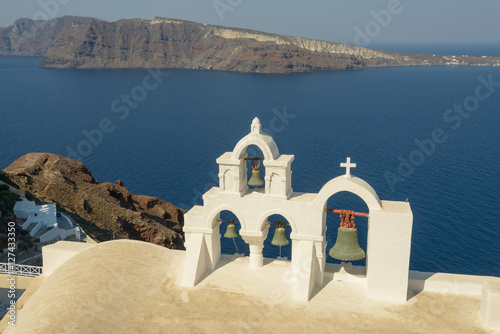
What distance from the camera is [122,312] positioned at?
13812 mm

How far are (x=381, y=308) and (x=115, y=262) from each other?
8.92 metres

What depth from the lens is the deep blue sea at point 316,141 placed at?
52.8 meters

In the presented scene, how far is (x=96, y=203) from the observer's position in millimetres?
47688

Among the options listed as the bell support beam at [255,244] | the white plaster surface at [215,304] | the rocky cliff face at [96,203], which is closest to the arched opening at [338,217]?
the rocky cliff face at [96,203]

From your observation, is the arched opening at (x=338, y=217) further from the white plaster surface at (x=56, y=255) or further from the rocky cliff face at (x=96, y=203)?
the white plaster surface at (x=56, y=255)

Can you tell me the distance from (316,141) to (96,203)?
53.1 metres

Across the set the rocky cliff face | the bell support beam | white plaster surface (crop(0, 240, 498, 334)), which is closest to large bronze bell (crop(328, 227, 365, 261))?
white plaster surface (crop(0, 240, 498, 334))

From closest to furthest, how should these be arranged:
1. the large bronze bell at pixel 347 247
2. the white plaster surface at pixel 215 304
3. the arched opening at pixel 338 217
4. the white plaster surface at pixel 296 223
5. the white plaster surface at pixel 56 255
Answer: the white plaster surface at pixel 215 304 → the white plaster surface at pixel 296 223 → the large bronze bell at pixel 347 247 → the white plaster surface at pixel 56 255 → the arched opening at pixel 338 217

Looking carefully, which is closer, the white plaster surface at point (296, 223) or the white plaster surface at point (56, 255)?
the white plaster surface at point (296, 223)

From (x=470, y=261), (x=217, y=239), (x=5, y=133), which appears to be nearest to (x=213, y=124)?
(x=5, y=133)

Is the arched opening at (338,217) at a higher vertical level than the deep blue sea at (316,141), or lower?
lower

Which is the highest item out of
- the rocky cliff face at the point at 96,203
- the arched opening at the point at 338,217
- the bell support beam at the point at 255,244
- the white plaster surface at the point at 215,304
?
the bell support beam at the point at 255,244

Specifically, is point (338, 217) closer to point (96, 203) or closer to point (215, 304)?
point (96, 203)

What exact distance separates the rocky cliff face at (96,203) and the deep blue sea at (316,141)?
8.44 metres
